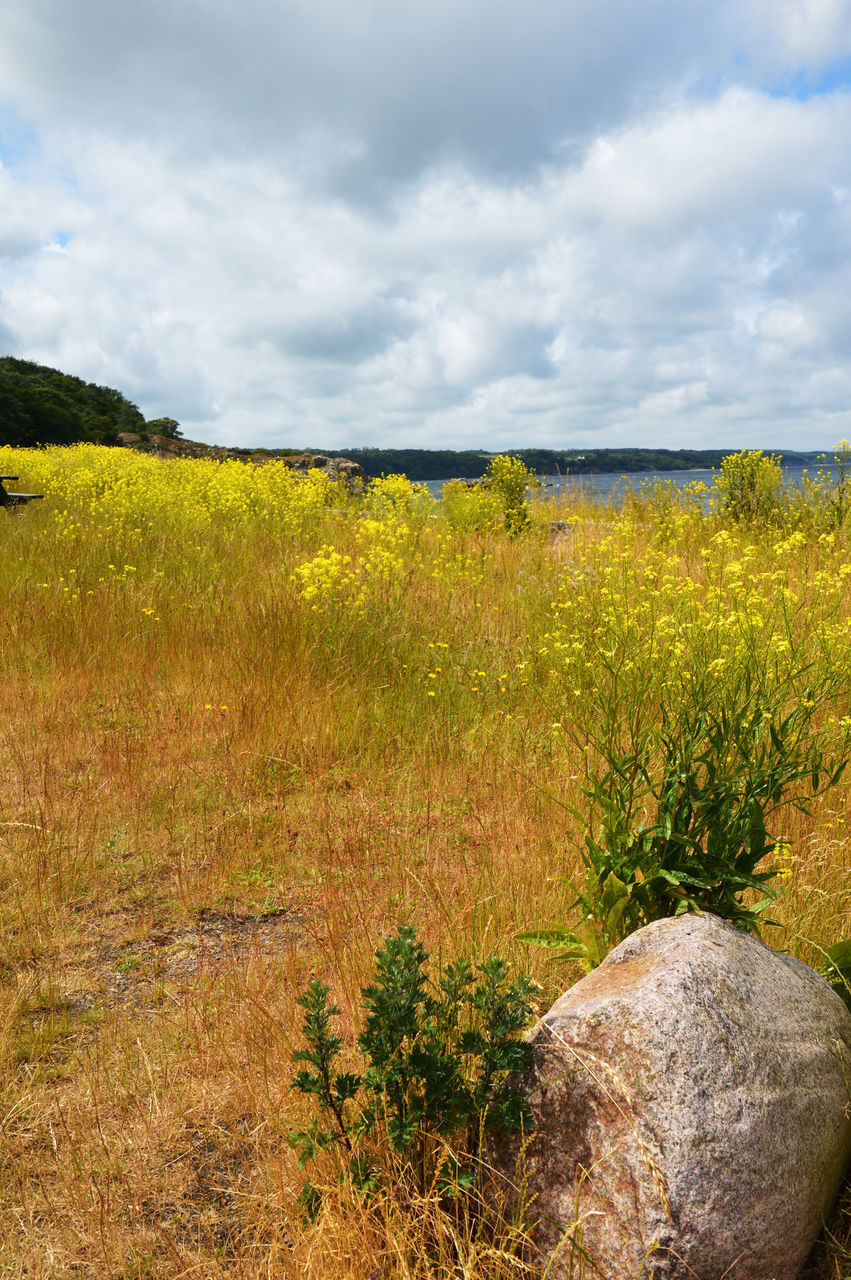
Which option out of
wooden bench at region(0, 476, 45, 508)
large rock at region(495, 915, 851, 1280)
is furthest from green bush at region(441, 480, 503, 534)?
large rock at region(495, 915, 851, 1280)

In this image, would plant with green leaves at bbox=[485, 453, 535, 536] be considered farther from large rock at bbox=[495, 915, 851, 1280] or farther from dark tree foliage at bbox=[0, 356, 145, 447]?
dark tree foliage at bbox=[0, 356, 145, 447]

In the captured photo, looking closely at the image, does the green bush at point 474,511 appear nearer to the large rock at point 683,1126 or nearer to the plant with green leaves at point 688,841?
the plant with green leaves at point 688,841

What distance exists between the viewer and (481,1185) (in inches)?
60.6

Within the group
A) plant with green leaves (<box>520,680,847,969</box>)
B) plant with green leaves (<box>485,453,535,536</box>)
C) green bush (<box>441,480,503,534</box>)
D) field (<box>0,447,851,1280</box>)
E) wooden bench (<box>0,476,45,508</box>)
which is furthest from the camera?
plant with green leaves (<box>485,453,535,536</box>)

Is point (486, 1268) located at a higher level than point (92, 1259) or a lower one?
higher

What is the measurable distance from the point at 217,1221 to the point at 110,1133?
399mm

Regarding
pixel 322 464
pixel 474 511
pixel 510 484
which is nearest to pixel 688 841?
pixel 474 511

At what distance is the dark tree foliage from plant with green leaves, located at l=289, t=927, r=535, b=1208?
98.4 ft

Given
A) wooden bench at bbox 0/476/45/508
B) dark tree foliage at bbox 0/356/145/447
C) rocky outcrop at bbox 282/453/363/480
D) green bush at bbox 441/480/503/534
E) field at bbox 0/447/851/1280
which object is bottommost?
field at bbox 0/447/851/1280

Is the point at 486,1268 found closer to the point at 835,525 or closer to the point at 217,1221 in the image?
the point at 217,1221

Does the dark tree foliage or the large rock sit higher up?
the dark tree foliage

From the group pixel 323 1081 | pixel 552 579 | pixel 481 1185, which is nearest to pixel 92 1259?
pixel 323 1081

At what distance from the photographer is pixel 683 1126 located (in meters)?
1.40

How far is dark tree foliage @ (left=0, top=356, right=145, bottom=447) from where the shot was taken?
29672 millimetres
